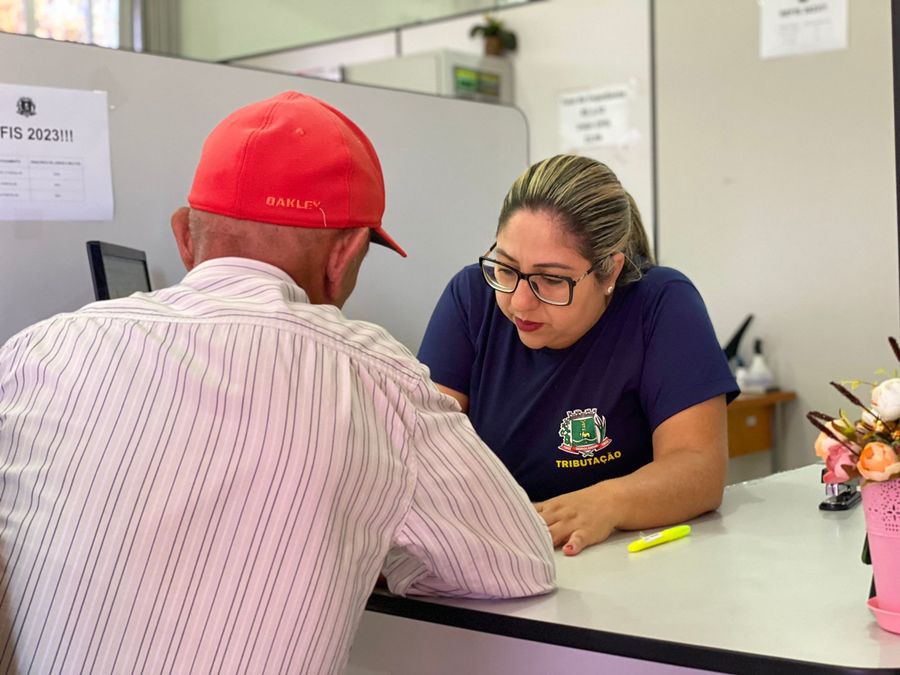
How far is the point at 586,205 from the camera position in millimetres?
1717

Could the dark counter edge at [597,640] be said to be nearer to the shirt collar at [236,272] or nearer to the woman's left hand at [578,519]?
the woman's left hand at [578,519]

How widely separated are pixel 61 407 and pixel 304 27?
13.9ft

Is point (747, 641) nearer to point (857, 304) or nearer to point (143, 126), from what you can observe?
point (143, 126)

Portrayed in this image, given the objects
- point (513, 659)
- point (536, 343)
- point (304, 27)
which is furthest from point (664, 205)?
point (513, 659)

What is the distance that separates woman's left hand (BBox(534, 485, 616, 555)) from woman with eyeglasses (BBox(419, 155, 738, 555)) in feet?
0.37

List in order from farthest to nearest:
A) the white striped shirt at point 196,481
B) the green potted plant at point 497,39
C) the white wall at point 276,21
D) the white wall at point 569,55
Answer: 1. the white wall at point 276,21
2. the green potted plant at point 497,39
3. the white wall at point 569,55
4. the white striped shirt at point 196,481

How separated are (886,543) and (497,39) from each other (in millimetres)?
3567

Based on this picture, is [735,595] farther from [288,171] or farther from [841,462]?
[288,171]

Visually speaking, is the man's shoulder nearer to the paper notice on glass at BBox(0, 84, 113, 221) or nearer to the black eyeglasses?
the black eyeglasses

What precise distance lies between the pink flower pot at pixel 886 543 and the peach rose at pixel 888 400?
0.06 meters

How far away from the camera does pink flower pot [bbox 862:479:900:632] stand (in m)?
1.08

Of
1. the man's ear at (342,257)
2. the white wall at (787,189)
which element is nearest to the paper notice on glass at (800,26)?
the white wall at (787,189)

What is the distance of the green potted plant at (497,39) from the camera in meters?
4.38

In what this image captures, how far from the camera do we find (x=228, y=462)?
1.00m
